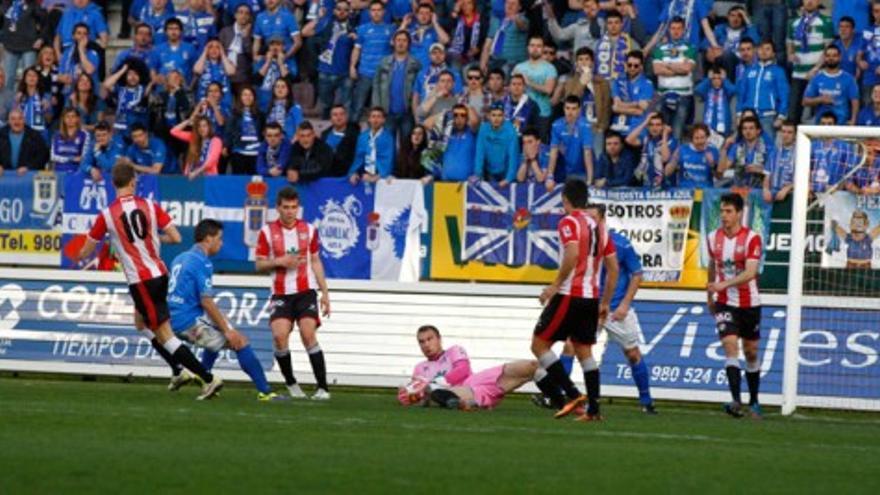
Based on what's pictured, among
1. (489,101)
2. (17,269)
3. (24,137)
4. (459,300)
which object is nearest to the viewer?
(459,300)

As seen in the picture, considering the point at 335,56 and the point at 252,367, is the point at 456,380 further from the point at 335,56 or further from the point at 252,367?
the point at 335,56

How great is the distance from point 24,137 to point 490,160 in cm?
705

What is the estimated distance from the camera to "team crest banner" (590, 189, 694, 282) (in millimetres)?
22688

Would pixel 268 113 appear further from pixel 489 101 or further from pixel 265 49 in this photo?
pixel 489 101

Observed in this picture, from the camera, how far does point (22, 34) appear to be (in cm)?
2969

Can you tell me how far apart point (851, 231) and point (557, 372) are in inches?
195

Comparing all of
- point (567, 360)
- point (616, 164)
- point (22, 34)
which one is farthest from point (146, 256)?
point (22, 34)

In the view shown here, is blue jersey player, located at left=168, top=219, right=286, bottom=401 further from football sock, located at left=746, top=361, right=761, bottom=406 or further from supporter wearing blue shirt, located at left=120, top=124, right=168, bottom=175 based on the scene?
supporter wearing blue shirt, located at left=120, top=124, right=168, bottom=175

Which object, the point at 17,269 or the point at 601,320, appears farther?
the point at 17,269

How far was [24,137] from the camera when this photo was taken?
27.3 m

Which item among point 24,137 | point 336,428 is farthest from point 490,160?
point 336,428

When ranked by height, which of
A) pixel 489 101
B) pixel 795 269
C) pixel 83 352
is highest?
pixel 489 101

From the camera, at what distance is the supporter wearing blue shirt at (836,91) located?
23750 millimetres

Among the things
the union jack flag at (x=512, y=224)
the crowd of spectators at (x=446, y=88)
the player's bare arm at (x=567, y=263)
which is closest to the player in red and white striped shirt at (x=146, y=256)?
the player's bare arm at (x=567, y=263)
